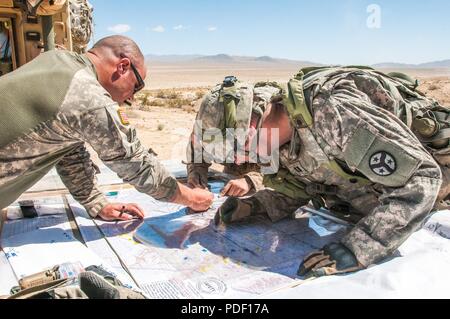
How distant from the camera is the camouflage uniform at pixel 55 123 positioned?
1.95 m

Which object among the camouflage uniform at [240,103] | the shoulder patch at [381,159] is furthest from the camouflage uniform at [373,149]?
the camouflage uniform at [240,103]

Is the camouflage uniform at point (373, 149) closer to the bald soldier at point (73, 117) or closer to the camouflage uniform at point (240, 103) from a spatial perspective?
the camouflage uniform at point (240, 103)

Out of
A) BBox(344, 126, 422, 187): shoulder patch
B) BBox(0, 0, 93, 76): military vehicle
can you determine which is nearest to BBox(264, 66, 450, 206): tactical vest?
BBox(344, 126, 422, 187): shoulder patch

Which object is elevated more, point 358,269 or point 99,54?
point 99,54

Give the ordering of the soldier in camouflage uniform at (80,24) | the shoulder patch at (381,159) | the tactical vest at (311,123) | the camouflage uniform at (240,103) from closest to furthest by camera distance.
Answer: the shoulder patch at (381,159)
the tactical vest at (311,123)
the camouflage uniform at (240,103)
the soldier in camouflage uniform at (80,24)

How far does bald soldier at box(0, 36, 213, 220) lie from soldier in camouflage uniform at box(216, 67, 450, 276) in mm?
726

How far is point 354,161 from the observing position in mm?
2076

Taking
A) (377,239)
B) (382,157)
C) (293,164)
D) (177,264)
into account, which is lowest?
(177,264)

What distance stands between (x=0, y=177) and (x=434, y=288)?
1.98 meters

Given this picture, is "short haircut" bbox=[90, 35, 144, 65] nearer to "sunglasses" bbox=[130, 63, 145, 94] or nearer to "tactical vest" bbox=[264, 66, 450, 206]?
"sunglasses" bbox=[130, 63, 145, 94]

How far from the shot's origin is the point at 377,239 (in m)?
2.02
